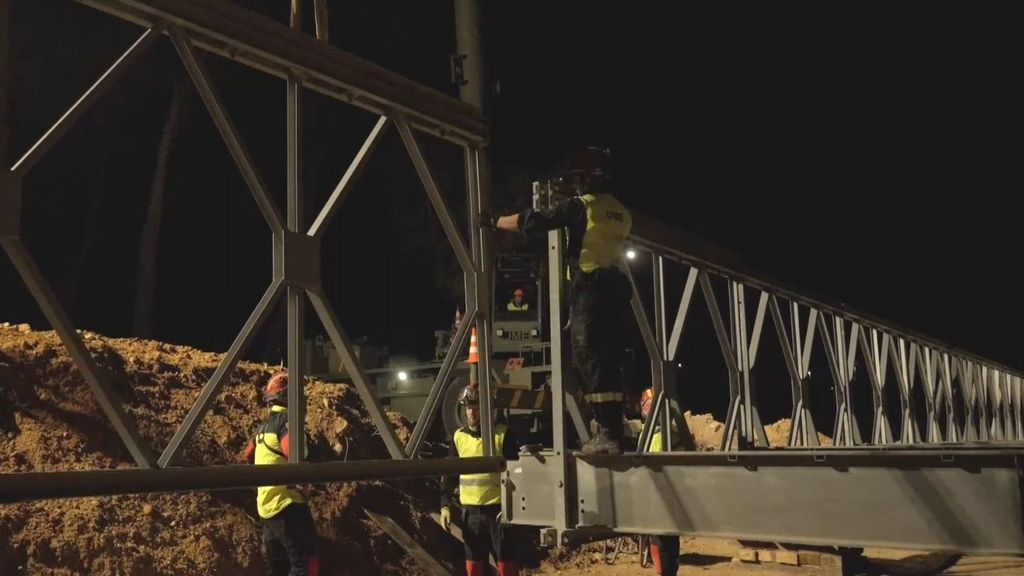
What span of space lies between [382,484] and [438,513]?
81cm

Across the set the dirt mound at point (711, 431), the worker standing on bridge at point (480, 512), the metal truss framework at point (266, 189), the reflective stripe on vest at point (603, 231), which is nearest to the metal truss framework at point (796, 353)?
the reflective stripe on vest at point (603, 231)

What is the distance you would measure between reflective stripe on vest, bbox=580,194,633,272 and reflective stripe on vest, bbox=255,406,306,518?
3.47 meters

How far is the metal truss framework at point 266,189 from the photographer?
2.36 m

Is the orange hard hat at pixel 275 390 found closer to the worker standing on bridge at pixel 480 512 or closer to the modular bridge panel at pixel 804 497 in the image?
the worker standing on bridge at pixel 480 512

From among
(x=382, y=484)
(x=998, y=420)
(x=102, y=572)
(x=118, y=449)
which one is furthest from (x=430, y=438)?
(x=998, y=420)

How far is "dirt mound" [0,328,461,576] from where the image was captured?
763 centimetres

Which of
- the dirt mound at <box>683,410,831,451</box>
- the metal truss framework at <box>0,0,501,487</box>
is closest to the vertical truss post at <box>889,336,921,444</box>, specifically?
the dirt mound at <box>683,410,831,451</box>

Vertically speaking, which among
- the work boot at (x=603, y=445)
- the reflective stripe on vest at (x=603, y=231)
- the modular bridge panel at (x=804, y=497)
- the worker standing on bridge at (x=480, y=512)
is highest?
the reflective stripe on vest at (x=603, y=231)

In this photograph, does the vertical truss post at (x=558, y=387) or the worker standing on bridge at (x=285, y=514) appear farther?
the worker standing on bridge at (x=285, y=514)

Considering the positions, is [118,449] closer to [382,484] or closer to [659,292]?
[382,484]

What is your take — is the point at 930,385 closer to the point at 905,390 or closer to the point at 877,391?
the point at 905,390

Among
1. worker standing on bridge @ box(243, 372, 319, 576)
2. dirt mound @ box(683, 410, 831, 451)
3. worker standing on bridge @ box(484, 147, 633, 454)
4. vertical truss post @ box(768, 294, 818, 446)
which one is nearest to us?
worker standing on bridge @ box(484, 147, 633, 454)

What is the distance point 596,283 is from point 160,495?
20.6 ft

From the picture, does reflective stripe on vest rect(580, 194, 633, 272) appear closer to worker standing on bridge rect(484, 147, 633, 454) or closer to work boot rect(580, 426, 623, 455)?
worker standing on bridge rect(484, 147, 633, 454)
